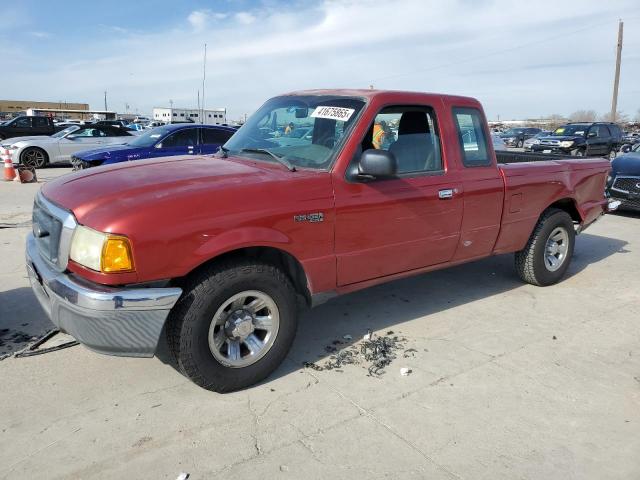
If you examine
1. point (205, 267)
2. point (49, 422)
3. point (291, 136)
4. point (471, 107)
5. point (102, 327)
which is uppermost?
point (471, 107)

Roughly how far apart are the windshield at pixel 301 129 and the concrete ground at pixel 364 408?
1477 millimetres

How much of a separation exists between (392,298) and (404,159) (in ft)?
5.19

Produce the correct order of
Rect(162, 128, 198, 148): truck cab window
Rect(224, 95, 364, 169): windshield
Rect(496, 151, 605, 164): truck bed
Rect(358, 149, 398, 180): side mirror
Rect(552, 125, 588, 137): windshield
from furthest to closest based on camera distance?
Rect(552, 125, 588, 137): windshield → Rect(162, 128, 198, 148): truck cab window → Rect(496, 151, 605, 164): truck bed → Rect(224, 95, 364, 169): windshield → Rect(358, 149, 398, 180): side mirror

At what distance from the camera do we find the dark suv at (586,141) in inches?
818

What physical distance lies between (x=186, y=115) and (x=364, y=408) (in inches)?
2521

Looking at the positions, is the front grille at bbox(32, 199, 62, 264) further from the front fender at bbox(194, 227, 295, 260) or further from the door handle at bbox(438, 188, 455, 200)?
the door handle at bbox(438, 188, 455, 200)

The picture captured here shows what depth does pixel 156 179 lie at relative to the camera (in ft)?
10.7

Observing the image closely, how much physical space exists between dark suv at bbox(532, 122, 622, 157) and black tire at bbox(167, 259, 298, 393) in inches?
804

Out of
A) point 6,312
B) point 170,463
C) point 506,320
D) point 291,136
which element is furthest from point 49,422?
point 506,320

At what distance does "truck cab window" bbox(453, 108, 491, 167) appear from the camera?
438 cm

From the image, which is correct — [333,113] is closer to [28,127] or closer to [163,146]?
[163,146]

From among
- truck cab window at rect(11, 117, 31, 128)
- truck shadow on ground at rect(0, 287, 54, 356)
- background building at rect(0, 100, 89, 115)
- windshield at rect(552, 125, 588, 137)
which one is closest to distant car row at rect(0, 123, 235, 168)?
truck shadow on ground at rect(0, 287, 54, 356)

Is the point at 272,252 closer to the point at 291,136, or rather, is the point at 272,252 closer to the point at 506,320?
the point at 291,136

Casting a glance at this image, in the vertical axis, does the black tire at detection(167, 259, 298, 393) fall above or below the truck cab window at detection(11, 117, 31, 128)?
below
